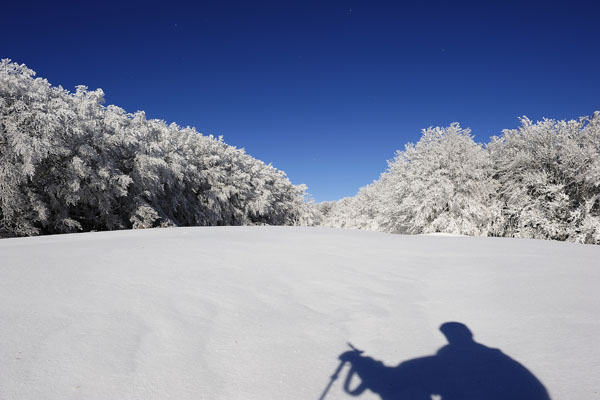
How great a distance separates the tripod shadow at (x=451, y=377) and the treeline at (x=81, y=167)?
15.6 m

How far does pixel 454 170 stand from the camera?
23.4 meters

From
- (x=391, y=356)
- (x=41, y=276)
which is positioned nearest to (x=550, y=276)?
(x=391, y=356)

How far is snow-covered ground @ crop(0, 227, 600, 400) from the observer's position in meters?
2.30

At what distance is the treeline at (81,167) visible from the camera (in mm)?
13859

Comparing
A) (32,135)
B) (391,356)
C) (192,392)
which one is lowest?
(192,392)

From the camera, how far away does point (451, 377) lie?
8.22 feet

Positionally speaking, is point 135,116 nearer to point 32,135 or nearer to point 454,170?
point 32,135

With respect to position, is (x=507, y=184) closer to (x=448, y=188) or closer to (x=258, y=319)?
(x=448, y=188)

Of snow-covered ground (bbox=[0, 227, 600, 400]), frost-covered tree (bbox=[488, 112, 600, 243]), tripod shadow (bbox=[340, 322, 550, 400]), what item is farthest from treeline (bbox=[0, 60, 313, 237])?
frost-covered tree (bbox=[488, 112, 600, 243])

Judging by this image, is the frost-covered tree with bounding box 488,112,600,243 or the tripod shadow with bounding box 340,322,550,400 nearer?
the tripod shadow with bounding box 340,322,550,400

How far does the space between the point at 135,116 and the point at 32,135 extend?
10113 mm

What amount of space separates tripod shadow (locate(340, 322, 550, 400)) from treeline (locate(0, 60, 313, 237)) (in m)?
15.6

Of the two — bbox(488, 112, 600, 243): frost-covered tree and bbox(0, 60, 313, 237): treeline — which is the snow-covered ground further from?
bbox(488, 112, 600, 243): frost-covered tree

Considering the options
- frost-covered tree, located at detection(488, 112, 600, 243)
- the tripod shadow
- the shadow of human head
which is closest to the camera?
the tripod shadow
